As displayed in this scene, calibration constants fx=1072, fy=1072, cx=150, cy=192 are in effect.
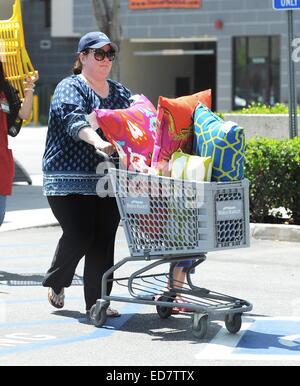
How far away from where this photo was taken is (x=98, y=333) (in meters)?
6.89

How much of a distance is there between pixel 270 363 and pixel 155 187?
4.39 feet

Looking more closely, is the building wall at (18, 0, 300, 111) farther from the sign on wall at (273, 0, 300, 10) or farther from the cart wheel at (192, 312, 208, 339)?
the cart wheel at (192, 312, 208, 339)

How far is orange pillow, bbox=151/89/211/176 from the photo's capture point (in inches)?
263

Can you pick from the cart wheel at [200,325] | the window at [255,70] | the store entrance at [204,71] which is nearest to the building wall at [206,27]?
the window at [255,70]

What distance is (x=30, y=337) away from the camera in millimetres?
6727

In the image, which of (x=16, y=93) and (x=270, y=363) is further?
(x=16, y=93)

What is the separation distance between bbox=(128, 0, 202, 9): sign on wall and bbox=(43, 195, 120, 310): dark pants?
33.3 metres

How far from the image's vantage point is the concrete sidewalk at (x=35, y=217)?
11102 mm

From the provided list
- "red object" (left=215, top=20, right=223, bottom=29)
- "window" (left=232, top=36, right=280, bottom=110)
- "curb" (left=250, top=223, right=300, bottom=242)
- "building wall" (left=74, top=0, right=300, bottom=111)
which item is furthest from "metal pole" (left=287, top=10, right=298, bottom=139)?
"red object" (left=215, top=20, right=223, bottom=29)

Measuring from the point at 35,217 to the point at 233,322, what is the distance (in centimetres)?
652

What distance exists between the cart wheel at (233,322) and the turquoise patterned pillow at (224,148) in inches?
35.4

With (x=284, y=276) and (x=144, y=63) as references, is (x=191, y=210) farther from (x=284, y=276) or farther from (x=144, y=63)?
(x=144, y=63)

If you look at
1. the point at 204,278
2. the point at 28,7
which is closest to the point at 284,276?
the point at 204,278

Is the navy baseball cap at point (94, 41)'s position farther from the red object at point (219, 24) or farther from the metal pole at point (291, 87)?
the red object at point (219, 24)
